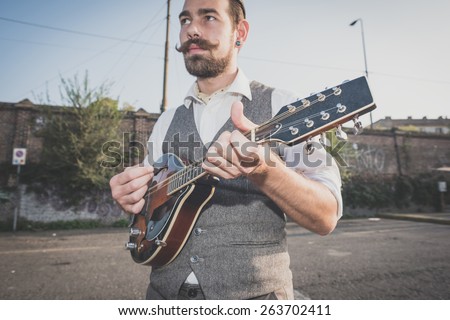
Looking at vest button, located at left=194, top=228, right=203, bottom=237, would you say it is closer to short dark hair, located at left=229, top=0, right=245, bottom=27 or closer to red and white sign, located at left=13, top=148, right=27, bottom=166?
short dark hair, located at left=229, top=0, right=245, bottom=27

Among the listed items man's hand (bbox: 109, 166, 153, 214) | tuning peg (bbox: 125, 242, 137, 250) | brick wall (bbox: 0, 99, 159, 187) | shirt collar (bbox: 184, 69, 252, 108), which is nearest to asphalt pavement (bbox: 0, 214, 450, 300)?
tuning peg (bbox: 125, 242, 137, 250)

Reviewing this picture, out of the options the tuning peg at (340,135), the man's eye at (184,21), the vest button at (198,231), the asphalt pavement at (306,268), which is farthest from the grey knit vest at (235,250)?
the asphalt pavement at (306,268)

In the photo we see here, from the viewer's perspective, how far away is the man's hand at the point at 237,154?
37.4 inches

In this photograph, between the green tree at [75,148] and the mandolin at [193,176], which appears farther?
the green tree at [75,148]

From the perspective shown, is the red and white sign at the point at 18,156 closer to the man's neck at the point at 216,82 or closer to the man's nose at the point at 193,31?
the man's neck at the point at 216,82

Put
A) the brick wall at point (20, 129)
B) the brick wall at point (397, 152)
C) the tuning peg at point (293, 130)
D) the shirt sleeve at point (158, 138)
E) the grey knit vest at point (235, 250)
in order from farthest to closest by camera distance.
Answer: the brick wall at point (397, 152) → the brick wall at point (20, 129) → the shirt sleeve at point (158, 138) → the grey knit vest at point (235, 250) → the tuning peg at point (293, 130)

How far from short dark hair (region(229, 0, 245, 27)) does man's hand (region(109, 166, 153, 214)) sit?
1.06 m

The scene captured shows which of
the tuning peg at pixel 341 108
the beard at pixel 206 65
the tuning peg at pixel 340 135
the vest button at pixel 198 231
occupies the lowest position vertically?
the vest button at pixel 198 231

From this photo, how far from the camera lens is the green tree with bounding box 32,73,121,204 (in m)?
10.7

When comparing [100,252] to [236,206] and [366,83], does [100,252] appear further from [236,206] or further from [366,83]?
[366,83]

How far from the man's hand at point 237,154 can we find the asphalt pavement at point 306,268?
2975 mm

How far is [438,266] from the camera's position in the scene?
16.0ft
